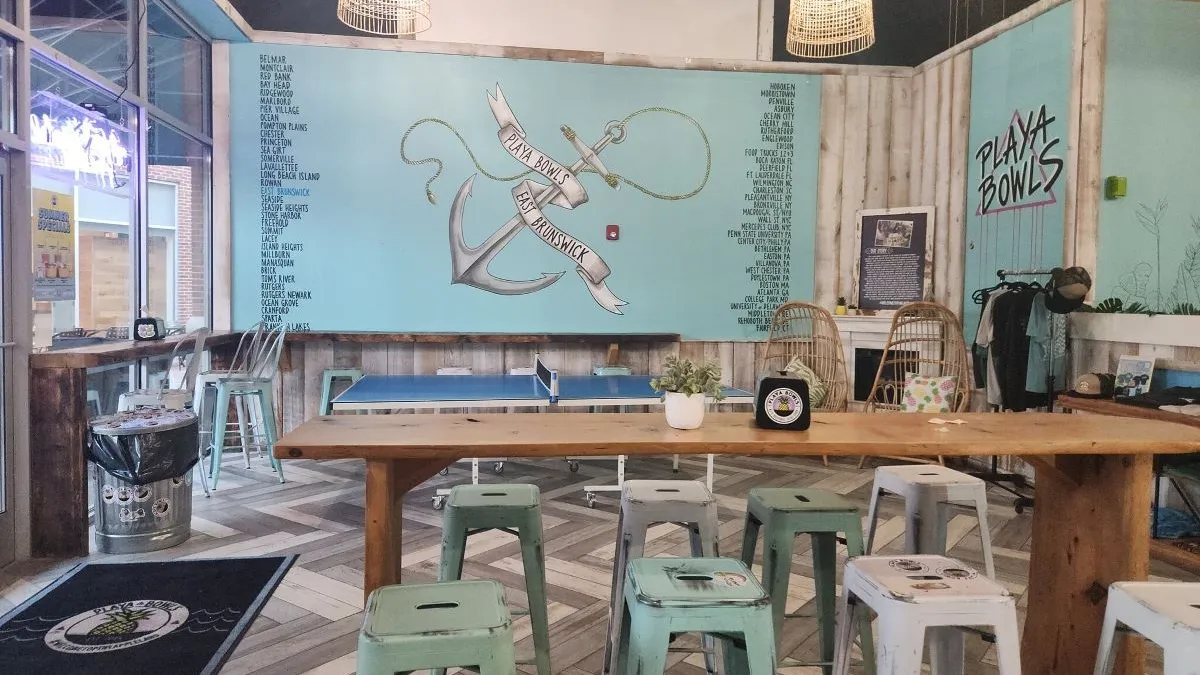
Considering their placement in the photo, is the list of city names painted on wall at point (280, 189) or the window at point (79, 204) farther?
the list of city names painted on wall at point (280, 189)

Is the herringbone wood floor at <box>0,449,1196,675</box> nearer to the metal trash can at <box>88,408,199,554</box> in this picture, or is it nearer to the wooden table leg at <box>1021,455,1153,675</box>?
the metal trash can at <box>88,408,199,554</box>

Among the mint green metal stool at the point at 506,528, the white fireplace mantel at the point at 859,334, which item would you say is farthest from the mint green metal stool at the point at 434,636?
the white fireplace mantel at the point at 859,334

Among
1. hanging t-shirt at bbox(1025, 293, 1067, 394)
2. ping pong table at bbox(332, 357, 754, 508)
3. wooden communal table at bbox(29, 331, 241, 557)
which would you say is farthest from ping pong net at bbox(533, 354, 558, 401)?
hanging t-shirt at bbox(1025, 293, 1067, 394)

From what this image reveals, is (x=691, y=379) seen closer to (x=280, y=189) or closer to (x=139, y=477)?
(x=139, y=477)

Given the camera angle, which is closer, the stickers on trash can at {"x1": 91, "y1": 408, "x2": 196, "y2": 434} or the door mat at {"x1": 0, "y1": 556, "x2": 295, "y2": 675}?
the door mat at {"x1": 0, "y1": 556, "x2": 295, "y2": 675}

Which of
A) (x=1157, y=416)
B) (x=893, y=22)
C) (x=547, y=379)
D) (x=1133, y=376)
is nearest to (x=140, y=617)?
(x=547, y=379)

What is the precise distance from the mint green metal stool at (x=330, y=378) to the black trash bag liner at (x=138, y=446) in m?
1.73

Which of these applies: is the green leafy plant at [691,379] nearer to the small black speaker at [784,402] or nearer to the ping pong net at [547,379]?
the small black speaker at [784,402]

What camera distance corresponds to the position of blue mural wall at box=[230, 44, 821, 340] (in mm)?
5656

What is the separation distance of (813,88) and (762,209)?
1046 millimetres

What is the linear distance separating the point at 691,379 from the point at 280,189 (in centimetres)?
456

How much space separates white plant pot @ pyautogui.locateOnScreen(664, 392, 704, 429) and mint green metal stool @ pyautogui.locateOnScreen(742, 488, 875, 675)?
0.38 m

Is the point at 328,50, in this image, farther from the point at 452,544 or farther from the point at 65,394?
the point at 452,544

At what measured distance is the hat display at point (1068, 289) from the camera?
426cm
